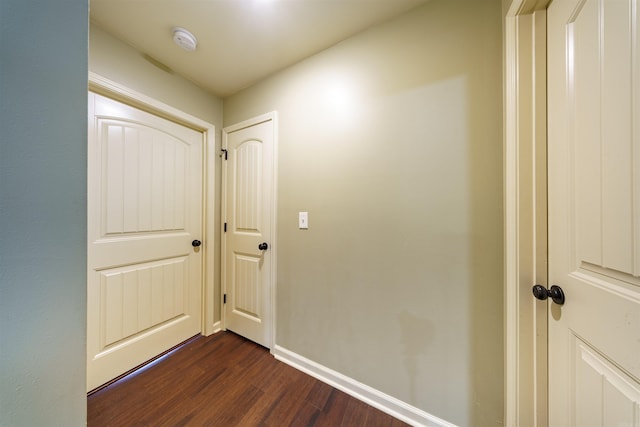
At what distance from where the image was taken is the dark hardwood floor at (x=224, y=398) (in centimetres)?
113

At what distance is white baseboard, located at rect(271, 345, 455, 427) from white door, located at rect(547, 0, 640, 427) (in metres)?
0.55

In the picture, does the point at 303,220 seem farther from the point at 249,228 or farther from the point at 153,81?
the point at 153,81

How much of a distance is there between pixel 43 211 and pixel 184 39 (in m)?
1.50

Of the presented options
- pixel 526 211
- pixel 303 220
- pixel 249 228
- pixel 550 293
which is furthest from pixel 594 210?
pixel 249 228

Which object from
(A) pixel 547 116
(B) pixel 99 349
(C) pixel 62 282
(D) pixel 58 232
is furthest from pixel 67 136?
(B) pixel 99 349

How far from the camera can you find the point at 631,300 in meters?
0.53

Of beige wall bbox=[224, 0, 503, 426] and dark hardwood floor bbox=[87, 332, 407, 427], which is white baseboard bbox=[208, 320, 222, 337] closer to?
dark hardwood floor bbox=[87, 332, 407, 427]

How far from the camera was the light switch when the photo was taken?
1.50m

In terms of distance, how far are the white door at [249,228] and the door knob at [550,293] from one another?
1.50 m

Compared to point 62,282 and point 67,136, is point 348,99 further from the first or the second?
point 62,282

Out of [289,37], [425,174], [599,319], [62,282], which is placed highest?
[289,37]

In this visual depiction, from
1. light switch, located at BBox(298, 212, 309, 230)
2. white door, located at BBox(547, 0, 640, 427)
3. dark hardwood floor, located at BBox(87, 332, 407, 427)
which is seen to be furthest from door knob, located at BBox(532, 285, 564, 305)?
light switch, located at BBox(298, 212, 309, 230)

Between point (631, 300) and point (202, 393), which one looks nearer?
point (631, 300)

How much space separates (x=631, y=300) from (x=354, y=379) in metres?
1.27
